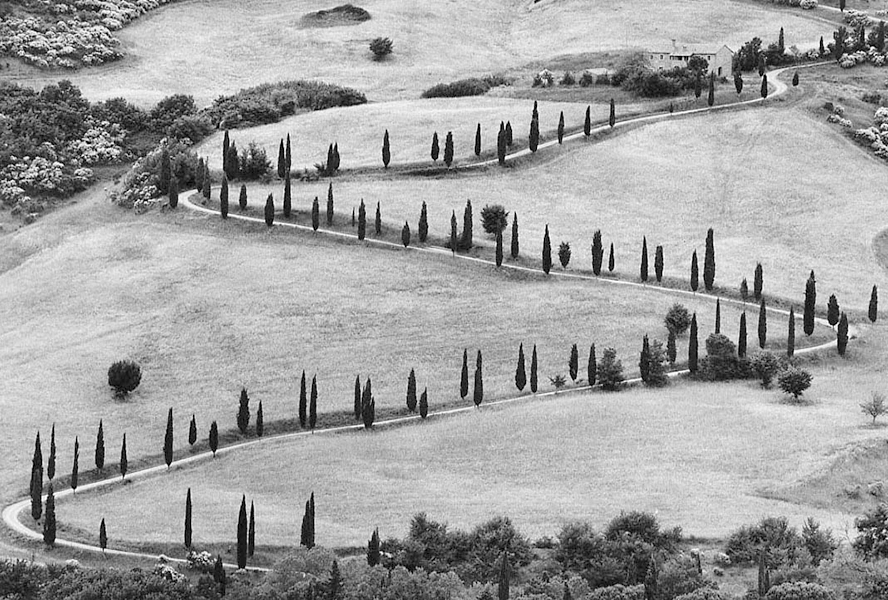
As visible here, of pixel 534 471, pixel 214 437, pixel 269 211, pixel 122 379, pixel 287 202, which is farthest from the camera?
pixel 287 202

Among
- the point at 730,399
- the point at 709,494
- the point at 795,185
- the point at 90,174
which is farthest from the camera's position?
the point at 90,174

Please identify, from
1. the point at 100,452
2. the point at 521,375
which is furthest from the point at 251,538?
the point at 521,375

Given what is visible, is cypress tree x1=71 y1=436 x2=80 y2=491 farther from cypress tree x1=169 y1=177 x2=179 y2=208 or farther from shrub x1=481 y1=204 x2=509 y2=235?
shrub x1=481 y1=204 x2=509 y2=235

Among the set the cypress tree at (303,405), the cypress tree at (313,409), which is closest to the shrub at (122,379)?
the cypress tree at (303,405)

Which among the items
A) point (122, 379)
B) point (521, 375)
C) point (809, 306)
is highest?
point (809, 306)

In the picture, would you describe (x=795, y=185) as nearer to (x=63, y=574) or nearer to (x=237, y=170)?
(x=237, y=170)

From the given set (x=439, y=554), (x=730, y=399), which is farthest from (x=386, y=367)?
(x=439, y=554)

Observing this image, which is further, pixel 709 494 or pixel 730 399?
pixel 730 399

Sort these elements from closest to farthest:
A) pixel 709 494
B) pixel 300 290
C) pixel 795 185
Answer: pixel 709 494 → pixel 300 290 → pixel 795 185

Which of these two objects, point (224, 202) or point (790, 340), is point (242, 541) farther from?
point (224, 202)
